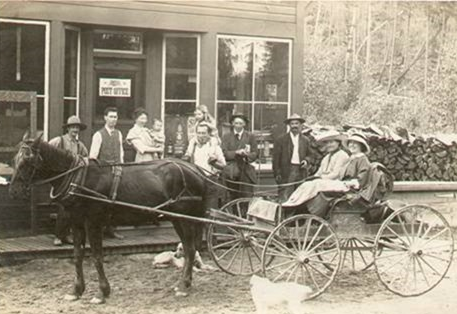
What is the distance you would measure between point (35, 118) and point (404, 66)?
16318 millimetres

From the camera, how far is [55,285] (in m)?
6.91

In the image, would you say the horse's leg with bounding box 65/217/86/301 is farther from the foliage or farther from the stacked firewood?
the foliage

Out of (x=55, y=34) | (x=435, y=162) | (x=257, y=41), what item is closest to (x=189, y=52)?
(x=257, y=41)

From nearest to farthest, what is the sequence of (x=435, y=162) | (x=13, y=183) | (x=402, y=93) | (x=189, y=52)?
(x=13, y=183) → (x=189, y=52) → (x=435, y=162) → (x=402, y=93)

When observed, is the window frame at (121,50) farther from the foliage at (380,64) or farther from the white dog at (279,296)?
the foliage at (380,64)

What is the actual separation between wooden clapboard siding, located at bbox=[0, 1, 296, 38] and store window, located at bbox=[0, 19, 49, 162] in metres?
0.20

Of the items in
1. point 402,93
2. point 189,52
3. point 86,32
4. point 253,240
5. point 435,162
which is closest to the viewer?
point 253,240

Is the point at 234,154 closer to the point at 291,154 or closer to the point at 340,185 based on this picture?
the point at 291,154

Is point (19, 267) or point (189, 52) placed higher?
point (189, 52)

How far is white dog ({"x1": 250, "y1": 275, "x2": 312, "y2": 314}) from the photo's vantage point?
599 centimetres

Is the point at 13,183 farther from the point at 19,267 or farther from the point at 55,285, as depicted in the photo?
the point at 19,267

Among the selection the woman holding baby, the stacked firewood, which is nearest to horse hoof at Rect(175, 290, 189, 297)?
the woman holding baby

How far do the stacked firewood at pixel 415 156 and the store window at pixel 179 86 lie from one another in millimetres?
3187

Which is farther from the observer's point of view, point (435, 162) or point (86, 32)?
point (435, 162)
